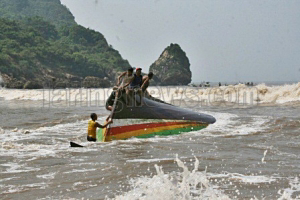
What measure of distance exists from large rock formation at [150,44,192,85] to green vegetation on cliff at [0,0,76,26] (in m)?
50.9

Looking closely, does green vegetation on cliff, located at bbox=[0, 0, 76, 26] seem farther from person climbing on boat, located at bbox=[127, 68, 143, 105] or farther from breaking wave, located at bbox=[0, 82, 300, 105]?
person climbing on boat, located at bbox=[127, 68, 143, 105]

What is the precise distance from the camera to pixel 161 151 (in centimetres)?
755

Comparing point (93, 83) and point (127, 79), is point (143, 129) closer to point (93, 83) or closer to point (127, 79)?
point (127, 79)

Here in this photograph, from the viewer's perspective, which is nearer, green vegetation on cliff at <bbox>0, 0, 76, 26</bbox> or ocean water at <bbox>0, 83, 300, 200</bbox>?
ocean water at <bbox>0, 83, 300, 200</bbox>

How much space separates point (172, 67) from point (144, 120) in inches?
4139

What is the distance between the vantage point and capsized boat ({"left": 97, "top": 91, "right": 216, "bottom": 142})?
30.8 ft

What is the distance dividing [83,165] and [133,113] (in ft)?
12.0

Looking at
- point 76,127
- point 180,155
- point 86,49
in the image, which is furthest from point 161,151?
point 86,49

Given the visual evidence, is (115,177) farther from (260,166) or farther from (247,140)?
(247,140)

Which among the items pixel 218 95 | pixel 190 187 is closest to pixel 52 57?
pixel 218 95

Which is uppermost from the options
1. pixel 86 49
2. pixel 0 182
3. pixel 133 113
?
pixel 86 49

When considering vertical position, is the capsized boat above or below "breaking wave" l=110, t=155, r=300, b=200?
above

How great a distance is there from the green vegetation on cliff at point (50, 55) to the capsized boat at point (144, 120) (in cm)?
5473

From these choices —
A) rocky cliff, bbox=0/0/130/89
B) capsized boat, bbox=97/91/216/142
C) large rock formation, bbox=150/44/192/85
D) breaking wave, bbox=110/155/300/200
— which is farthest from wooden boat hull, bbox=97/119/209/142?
large rock formation, bbox=150/44/192/85
